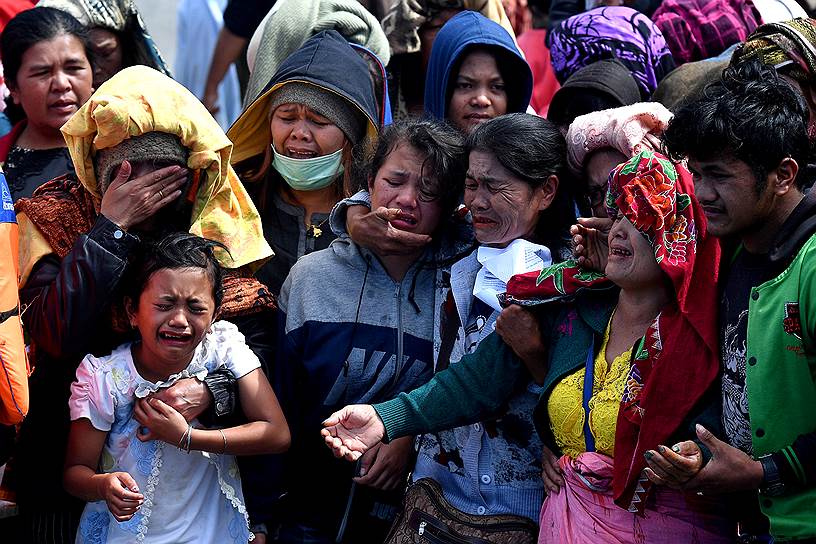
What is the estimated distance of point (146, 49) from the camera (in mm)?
5262

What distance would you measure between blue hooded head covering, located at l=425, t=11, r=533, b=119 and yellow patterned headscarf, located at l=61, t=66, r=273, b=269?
3.65 feet

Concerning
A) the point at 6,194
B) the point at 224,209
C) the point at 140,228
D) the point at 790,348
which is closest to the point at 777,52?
the point at 790,348

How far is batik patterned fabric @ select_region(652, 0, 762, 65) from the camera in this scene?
5.29 m

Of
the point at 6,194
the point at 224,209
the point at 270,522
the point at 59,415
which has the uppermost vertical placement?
the point at 6,194

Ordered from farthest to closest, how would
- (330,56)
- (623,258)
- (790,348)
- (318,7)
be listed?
(318,7) < (330,56) < (623,258) < (790,348)

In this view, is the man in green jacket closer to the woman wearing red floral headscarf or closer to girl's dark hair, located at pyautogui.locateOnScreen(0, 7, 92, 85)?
the woman wearing red floral headscarf

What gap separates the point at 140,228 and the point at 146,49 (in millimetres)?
1727

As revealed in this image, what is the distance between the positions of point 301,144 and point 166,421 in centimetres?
131

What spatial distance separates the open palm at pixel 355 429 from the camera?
3.33 meters

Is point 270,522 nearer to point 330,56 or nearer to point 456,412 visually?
point 456,412

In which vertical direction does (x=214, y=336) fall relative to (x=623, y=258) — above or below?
below

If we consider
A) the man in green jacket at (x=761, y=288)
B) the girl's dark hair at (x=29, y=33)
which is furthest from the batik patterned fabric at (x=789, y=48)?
the girl's dark hair at (x=29, y=33)

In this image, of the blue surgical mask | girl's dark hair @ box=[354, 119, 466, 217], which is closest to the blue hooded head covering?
the blue surgical mask

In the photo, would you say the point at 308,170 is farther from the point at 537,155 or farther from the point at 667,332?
the point at 667,332
